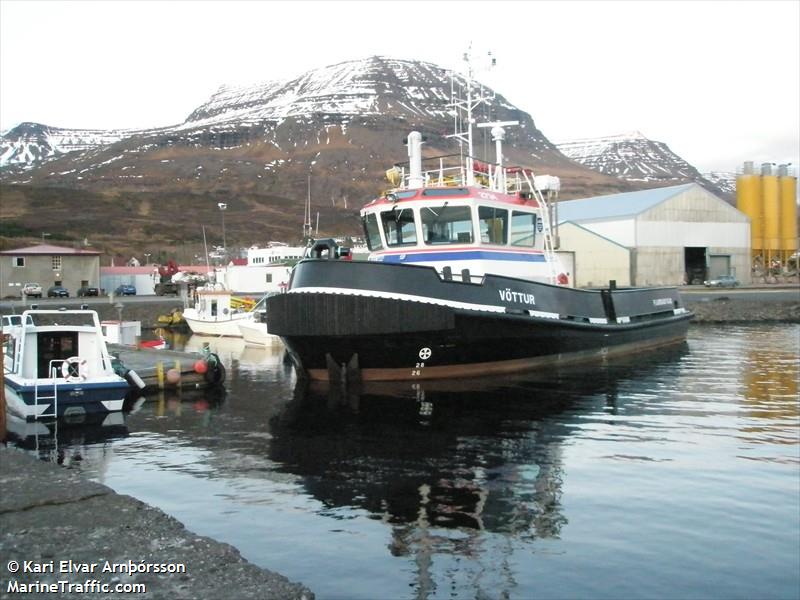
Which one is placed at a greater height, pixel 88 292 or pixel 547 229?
pixel 547 229

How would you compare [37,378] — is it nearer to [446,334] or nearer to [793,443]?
[446,334]

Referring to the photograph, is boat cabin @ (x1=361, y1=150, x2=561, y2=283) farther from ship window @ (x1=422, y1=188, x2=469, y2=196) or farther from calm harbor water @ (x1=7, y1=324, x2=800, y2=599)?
calm harbor water @ (x1=7, y1=324, x2=800, y2=599)

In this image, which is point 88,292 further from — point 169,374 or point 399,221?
point 399,221

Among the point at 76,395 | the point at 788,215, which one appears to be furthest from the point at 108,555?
the point at 788,215

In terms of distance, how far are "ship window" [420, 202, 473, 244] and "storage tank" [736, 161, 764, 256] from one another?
51.5 meters

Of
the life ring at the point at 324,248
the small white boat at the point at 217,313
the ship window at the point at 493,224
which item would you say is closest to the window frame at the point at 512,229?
the ship window at the point at 493,224

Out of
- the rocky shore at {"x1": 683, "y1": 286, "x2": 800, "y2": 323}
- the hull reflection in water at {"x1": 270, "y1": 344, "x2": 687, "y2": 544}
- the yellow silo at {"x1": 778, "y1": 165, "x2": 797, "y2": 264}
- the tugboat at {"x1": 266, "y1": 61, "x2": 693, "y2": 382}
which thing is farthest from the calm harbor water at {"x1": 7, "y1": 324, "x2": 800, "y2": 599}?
the yellow silo at {"x1": 778, "y1": 165, "x2": 797, "y2": 264}

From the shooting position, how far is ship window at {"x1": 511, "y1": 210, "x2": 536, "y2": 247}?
17223mm

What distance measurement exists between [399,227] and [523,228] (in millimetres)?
3026

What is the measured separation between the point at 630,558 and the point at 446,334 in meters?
8.53

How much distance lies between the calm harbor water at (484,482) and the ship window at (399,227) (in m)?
3.31

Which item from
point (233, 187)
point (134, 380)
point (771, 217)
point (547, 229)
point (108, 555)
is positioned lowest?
point (108, 555)

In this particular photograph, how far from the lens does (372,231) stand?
17.1 metres

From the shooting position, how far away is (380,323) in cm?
1398
